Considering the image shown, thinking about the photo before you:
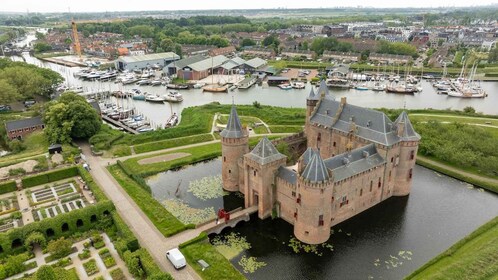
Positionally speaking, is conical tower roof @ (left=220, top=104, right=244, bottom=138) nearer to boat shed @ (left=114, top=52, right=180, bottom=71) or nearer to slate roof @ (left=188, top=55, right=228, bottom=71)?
slate roof @ (left=188, top=55, right=228, bottom=71)

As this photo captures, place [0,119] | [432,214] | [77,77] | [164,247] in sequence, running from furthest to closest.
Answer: [77,77] → [0,119] → [432,214] → [164,247]

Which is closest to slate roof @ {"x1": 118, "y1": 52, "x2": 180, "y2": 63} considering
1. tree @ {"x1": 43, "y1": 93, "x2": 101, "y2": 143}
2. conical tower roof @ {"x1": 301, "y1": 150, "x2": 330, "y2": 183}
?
tree @ {"x1": 43, "y1": 93, "x2": 101, "y2": 143}

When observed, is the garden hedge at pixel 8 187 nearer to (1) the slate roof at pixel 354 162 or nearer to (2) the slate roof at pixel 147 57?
(1) the slate roof at pixel 354 162

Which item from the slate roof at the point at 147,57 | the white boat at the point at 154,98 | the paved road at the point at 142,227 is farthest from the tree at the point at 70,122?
the slate roof at the point at 147,57

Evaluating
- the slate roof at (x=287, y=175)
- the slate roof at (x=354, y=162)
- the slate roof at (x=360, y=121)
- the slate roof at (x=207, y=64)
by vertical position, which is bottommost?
the slate roof at (x=207, y=64)

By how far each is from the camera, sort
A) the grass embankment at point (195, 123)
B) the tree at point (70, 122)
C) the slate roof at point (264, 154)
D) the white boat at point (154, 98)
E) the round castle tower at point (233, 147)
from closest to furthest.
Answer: the slate roof at point (264, 154) < the round castle tower at point (233, 147) < the tree at point (70, 122) < the grass embankment at point (195, 123) < the white boat at point (154, 98)

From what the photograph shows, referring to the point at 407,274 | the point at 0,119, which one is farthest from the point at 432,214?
the point at 0,119

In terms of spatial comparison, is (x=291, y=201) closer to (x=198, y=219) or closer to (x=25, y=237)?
(x=198, y=219)
